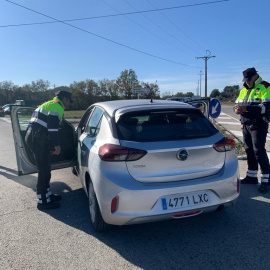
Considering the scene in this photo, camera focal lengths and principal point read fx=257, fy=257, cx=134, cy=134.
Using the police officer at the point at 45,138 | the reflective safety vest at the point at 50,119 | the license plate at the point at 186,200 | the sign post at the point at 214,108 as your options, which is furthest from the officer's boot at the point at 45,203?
the sign post at the point at 214,108

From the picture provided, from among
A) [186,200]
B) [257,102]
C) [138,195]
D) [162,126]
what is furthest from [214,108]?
[138,195]

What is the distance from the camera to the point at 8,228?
11.1 ft

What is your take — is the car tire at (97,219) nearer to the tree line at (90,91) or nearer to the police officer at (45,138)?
the police officer at (45,138)

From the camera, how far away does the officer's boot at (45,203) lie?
400cm

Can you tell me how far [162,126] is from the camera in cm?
297

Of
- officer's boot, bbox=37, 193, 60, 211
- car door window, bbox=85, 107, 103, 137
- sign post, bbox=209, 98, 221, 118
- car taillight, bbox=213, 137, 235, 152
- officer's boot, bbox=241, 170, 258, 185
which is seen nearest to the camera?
car taillight, bbox=213, 137, 235, 152

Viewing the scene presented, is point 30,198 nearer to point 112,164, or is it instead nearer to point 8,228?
point 8,228

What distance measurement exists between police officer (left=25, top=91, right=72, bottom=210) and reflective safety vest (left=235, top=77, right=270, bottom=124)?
3225 mm

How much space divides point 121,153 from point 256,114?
2926 millimetres

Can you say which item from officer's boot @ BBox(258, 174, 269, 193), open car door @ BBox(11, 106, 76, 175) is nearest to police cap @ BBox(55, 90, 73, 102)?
open car door @ BBox(11, 106, 76, 175)

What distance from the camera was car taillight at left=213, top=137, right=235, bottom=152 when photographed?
296 centimetres

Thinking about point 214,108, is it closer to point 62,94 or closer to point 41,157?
point 62,94

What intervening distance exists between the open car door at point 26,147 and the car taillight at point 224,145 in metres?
2.82

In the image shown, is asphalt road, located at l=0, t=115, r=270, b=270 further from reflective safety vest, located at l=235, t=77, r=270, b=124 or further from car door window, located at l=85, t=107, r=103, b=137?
reflective safety vest, located at l=235, t=77, r=270, b=124
